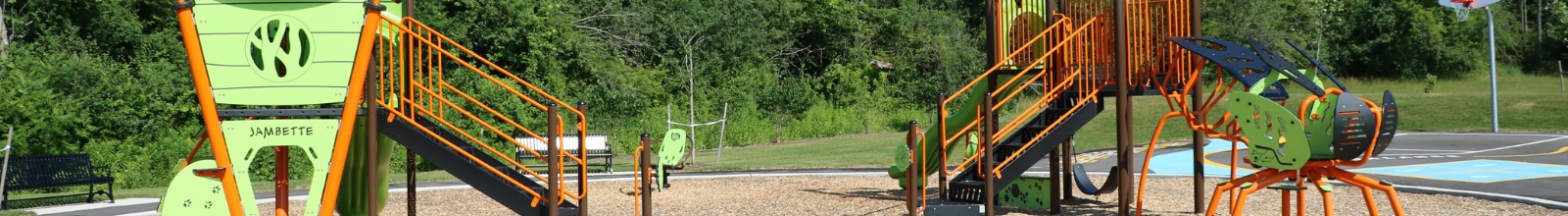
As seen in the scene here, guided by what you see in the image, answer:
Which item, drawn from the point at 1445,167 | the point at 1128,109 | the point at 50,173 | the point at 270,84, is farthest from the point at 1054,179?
the point at 50,173

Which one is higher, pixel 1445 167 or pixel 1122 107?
pixel 1122 107

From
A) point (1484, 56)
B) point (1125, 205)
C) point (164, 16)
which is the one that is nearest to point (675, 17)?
point (164, 16)

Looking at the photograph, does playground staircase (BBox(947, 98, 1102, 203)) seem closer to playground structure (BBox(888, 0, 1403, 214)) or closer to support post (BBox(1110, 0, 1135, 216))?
playground structure (BBox(888, 0, 1403, 214))

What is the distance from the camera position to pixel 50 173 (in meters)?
13.5

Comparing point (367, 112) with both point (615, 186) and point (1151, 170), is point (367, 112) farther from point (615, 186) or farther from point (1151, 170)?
point (1151, 170)

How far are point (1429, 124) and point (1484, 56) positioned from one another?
79.7 feet

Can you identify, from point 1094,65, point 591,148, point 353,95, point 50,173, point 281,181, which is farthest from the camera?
point 591,148

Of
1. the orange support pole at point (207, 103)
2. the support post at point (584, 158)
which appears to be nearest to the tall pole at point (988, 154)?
the support post at point (584, 158)

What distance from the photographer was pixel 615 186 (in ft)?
50.6

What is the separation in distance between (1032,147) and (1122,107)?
761 millimetres

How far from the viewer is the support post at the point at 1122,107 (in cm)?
988

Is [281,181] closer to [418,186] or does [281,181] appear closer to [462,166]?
[462,166]

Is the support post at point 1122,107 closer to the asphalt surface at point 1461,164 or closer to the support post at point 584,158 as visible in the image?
the asphalt surface at point 1461,164

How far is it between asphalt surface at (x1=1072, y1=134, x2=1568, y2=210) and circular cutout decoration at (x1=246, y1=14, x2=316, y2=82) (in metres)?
6.32
